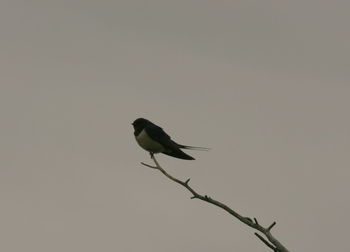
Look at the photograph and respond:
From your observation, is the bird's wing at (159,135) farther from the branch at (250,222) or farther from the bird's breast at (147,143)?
the branch at (250,222)

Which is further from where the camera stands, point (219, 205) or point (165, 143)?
point (165, 143)

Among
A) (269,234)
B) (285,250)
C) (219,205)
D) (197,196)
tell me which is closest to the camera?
(285,250)

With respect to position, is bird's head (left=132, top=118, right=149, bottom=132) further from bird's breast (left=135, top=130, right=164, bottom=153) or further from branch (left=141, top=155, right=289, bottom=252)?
branch (left=141, top=155, right=289, bottom=252)

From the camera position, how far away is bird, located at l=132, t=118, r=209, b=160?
707 inches

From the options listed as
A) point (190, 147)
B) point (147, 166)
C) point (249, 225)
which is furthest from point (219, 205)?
point (190, 147)

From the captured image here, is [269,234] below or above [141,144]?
below

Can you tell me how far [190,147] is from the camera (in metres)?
17.7

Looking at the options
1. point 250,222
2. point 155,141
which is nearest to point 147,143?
point 155,141

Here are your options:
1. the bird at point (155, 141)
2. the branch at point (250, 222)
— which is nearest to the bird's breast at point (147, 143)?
the bird at point (155, 141)

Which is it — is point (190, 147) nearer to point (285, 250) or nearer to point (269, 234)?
point (269, 234)

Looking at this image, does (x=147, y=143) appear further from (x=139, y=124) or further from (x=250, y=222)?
(x=250, y=222)

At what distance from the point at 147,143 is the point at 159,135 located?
43 cm

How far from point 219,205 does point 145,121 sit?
26.4 ft

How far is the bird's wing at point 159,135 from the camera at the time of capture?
1803 cm
